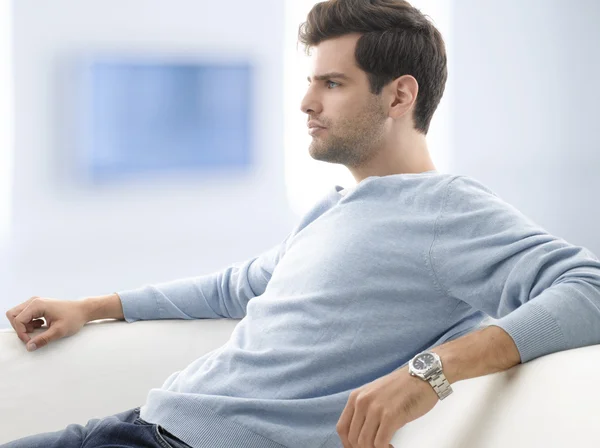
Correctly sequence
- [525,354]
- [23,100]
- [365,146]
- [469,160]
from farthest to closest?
[469,160] < [23,100] < [365,146] < [525,354]

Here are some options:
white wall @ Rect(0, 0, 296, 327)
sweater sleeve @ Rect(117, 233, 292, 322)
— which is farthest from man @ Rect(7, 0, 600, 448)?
white wall @ Rect(0, 0, 296, 327)

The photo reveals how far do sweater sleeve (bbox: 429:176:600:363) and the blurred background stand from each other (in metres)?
2.36

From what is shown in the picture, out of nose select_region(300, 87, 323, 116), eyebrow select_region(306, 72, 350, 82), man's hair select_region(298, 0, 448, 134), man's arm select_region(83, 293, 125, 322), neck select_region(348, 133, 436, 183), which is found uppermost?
man's hair select_region(298, 0, 448, 134)

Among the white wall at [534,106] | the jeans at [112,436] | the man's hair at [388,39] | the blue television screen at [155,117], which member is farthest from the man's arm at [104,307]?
the white wall at [534,106]

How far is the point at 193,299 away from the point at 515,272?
0.77 m

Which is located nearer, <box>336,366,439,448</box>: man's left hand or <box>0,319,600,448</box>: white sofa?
<box>336,366,439,448</box>: man's left hand

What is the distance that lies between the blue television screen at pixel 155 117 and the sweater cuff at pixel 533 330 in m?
2.62

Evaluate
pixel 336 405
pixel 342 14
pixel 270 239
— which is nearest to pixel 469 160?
pixel 270 239

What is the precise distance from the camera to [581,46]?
3918mm

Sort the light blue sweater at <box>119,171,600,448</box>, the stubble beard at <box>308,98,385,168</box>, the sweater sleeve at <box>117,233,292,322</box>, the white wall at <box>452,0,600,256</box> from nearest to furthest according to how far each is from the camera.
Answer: the light blue sweater at <box>119,171,600,448</box> → the stubble beard at <box>308,98,385,168</box> → the sweater sleeve at <box>117,233,292,322</box> → the white wall at <box>452,0,600,256</box>

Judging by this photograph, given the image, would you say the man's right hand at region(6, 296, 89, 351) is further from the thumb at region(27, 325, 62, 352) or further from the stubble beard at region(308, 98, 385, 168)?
the stubble beard at region(308, 98, 385, 168)

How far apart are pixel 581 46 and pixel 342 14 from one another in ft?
9.09

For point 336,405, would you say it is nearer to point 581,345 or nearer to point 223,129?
point 581,345

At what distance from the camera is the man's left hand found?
0.97 metres
